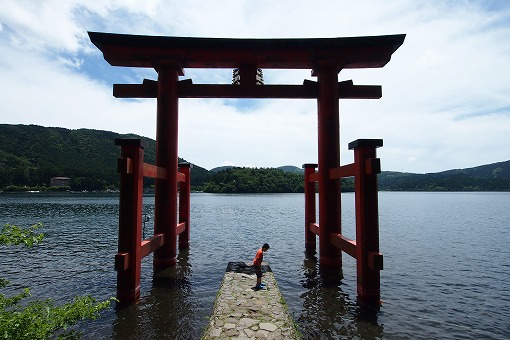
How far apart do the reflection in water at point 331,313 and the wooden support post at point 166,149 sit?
19.0 feet

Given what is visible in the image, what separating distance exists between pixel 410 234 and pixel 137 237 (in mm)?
26830

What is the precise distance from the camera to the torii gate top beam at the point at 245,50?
1079cm

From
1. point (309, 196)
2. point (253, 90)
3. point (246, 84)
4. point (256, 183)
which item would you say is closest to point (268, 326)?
point (253, 90)

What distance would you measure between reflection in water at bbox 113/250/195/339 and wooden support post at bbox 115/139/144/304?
63cm

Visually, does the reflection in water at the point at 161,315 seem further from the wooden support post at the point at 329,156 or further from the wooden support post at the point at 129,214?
the wooden support post at the point at 329,156

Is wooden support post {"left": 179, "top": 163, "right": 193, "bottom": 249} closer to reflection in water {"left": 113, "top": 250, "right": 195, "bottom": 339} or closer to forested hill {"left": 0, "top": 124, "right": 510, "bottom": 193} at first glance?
reflection in water {"left": 113, "top": 250, "right": 195, "bottom": 339}

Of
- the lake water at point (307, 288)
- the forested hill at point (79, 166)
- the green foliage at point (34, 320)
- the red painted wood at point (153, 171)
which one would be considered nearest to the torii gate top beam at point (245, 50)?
the red painted wood at point (153, 171)

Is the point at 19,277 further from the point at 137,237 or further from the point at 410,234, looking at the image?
the point at 410,234

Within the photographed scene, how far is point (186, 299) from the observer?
981 cm

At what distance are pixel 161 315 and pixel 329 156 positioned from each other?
7828 millimetres

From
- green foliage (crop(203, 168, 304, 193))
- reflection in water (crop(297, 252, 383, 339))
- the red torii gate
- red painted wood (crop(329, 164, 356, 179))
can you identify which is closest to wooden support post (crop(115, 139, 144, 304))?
the red torii gate

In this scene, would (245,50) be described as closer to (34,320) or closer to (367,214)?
(367,214)

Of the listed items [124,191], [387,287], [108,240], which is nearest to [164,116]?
[124,191]

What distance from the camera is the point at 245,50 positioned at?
11.3 m
